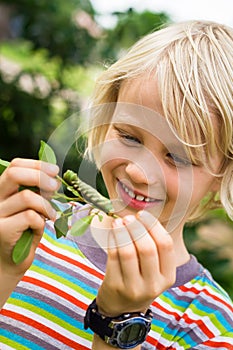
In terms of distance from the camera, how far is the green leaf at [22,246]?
0.97m

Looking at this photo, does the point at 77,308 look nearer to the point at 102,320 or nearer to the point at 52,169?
the point at 102,320

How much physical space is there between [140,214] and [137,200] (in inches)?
4.9

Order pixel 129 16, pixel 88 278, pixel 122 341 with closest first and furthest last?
1. pixel 122 341
2. pixel 88 278
3. pixel 129 16

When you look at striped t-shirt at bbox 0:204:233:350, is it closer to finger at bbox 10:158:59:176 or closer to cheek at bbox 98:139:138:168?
cheek at bbox 98:139:138:168

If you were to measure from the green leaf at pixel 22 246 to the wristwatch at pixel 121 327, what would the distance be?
150 millimetres

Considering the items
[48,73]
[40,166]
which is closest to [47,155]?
[40,166]

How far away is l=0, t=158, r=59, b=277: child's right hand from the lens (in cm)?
95

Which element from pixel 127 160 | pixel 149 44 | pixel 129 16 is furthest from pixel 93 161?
pixel 129 16

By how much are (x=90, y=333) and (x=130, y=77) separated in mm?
447

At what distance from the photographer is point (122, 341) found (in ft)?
3.41

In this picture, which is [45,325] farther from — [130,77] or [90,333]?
[130,77]

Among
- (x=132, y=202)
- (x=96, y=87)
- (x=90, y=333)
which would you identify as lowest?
(x=90, y=333)

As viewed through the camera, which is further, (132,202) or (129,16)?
(129,16)

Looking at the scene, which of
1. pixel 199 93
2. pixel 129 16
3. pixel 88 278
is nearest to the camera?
pixel 199 93
